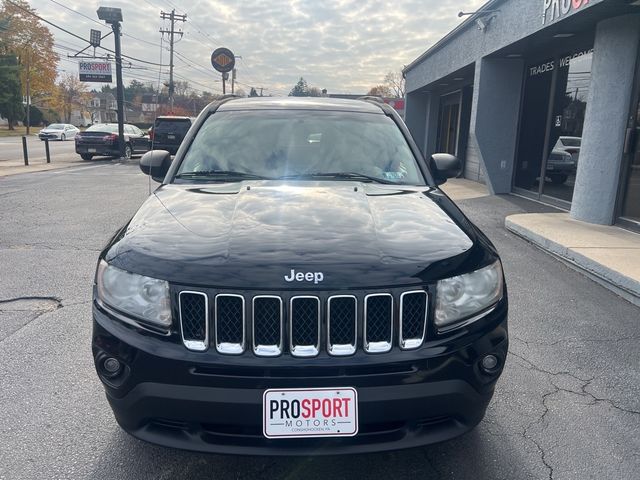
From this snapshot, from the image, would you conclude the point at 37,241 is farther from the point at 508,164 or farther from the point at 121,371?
the point at 508,164

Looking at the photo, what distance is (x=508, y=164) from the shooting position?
1205 cm

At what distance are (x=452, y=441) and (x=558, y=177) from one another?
9230 millimetres

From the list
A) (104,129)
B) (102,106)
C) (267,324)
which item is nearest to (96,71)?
(104,129)

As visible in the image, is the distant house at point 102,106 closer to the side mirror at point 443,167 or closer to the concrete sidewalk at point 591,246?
the concrete sidewalk at point 591,246

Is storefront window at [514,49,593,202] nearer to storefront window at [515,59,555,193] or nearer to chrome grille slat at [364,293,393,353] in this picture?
storefront window at [515,59,555,193]

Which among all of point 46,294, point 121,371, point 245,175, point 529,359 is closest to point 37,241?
point 46,294

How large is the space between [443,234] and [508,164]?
1066 cm

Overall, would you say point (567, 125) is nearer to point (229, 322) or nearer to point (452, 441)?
point (452, 441)

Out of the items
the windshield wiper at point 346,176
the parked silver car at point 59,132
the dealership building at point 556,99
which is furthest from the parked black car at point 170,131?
the parked silver car at point 59,132

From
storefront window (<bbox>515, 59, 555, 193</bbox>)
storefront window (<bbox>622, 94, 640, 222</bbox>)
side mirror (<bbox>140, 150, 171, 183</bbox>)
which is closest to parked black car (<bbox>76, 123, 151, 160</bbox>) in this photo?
storefront window (<bbox>515, 59, 555, 193</bbox>)

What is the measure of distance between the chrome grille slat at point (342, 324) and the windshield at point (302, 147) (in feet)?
4.34

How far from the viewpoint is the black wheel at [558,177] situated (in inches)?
403

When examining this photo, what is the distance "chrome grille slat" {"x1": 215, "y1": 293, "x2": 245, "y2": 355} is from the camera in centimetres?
194

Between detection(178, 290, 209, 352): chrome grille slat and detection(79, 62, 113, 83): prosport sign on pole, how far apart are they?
2438cm
